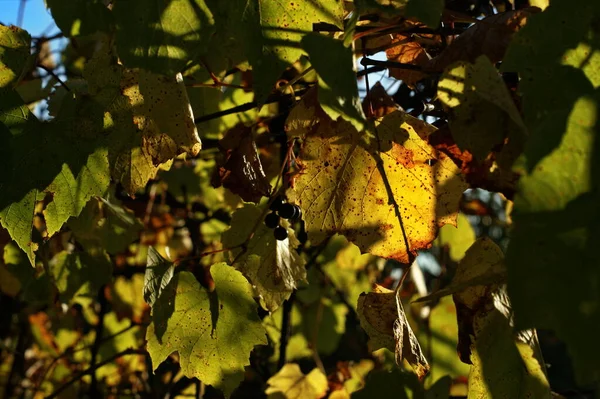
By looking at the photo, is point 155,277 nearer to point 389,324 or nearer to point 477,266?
point 389,324

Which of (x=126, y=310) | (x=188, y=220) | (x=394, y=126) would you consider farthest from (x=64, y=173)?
(x=126, y=310)

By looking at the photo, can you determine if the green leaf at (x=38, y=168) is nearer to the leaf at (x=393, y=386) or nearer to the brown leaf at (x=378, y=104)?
the brown leaf at (x=378, y=104)

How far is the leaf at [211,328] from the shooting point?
56.5 inches

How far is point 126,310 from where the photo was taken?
2881 mm

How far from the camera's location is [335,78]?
0.92 metres

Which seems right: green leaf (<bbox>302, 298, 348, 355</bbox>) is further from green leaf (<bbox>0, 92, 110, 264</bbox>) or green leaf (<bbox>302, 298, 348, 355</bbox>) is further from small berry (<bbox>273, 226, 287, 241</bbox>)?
green leaf (<bbox>0, 92, 110, 264</bbox>)

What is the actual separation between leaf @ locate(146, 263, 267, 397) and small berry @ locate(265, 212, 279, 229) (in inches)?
7.5

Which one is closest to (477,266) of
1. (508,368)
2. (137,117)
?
(508,368)

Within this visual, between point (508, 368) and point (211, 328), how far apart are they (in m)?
0.58

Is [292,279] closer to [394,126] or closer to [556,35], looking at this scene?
[394,126]

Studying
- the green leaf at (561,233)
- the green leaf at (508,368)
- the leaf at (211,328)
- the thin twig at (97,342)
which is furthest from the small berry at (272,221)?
the thin twig at (97,342)

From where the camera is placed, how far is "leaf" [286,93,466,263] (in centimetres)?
125

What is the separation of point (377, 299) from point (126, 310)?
5.98 feet

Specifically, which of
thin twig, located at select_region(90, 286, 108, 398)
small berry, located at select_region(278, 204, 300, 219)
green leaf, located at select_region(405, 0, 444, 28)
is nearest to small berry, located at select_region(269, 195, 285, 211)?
small berry, located at select_region(278, 204, 300, 219)
